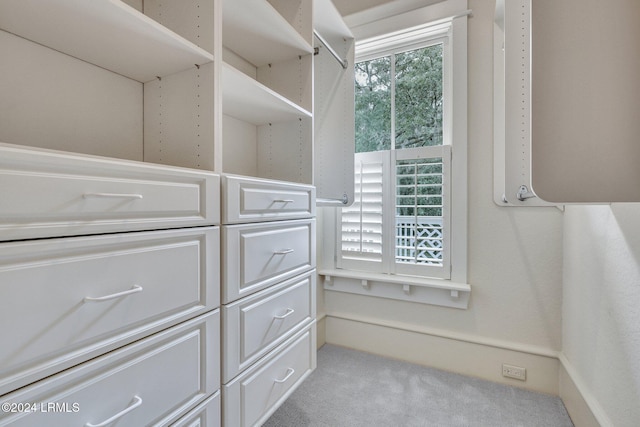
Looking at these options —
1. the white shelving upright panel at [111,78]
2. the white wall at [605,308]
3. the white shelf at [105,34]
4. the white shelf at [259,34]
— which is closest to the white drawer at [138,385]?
the white shelving upright panel at [111,78]

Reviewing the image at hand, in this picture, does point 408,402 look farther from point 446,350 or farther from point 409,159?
point 409,159

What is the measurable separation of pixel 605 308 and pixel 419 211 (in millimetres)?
1011

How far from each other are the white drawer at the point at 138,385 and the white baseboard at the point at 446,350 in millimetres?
1527

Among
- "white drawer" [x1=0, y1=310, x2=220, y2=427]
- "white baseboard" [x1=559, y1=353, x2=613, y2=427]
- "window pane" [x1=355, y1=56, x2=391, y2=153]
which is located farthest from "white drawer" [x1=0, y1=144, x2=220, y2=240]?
"white baseboard" [x1=559, y1=353, x2=613, y2=427]

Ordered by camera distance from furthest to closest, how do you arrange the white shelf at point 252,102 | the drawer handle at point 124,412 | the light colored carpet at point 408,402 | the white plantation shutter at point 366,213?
the white plantation shutter at point 366,213 → the light colored carpet at point 408,402 → the white shelf at point 252,102 → the drawer handle at point 124,412

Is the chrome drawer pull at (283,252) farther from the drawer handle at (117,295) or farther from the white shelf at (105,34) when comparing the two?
the white shelf at (105,34)

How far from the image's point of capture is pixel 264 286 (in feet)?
3.27

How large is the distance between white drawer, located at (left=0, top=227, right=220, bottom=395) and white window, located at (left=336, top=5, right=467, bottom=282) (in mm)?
1542

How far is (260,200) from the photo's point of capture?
38.2 inches

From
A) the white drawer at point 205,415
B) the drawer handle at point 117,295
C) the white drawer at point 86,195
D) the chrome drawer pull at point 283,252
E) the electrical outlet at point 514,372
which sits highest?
the white drawer at point 86,195

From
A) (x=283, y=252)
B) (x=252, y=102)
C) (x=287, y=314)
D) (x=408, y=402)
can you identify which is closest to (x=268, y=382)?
(x=287, y=314)

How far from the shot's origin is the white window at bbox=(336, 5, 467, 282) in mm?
1875

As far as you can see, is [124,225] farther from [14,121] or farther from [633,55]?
[633,55]

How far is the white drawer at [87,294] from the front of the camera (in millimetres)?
456
